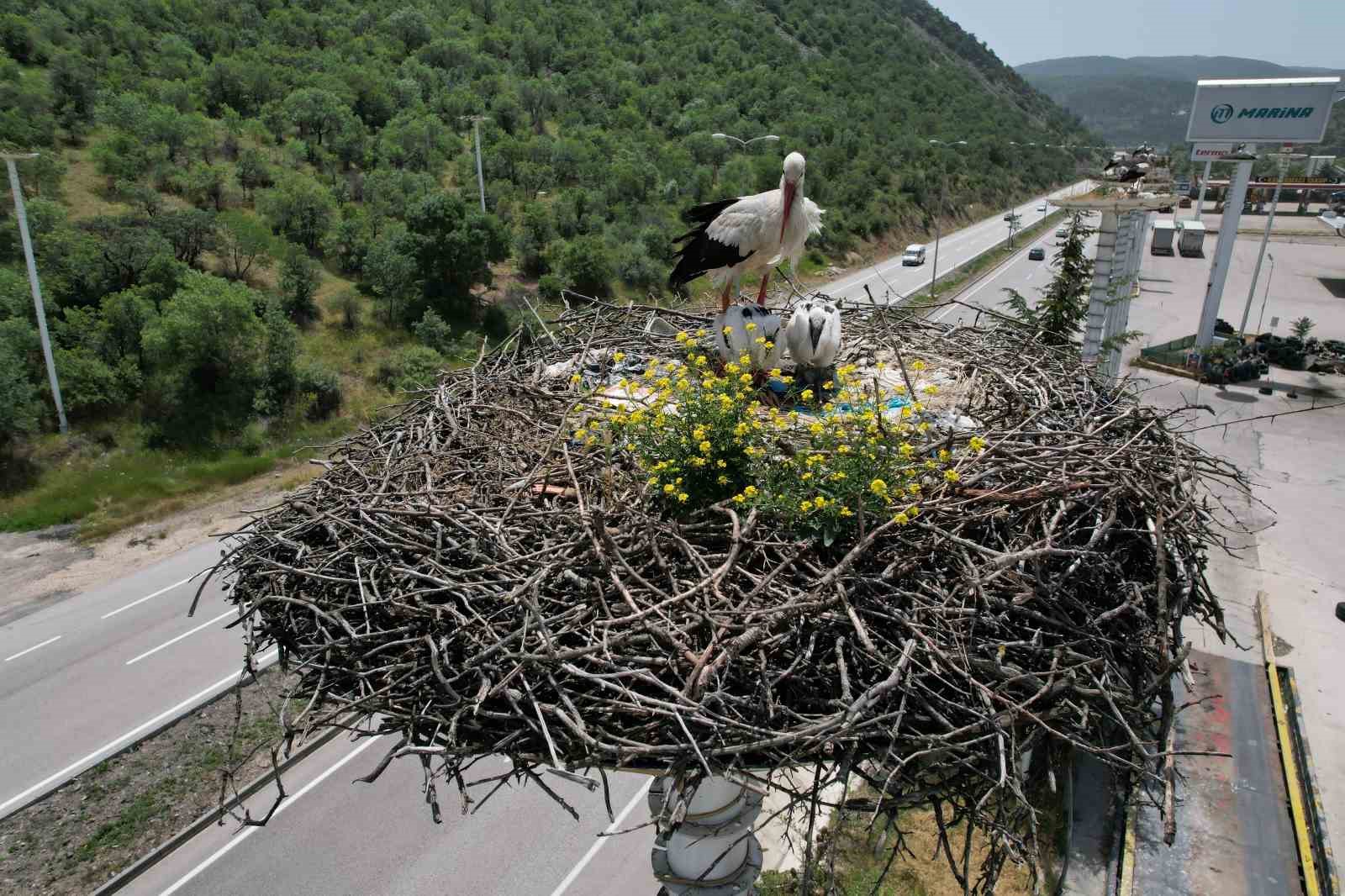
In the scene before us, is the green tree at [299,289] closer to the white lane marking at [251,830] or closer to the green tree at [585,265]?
the green tree at [585,265]

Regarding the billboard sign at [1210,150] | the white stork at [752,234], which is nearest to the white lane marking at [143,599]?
the white stork at [752,234]

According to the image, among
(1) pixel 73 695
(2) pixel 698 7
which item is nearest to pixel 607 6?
(2) pixel 698 7

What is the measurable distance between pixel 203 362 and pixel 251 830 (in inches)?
681

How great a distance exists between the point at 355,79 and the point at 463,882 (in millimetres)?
43995

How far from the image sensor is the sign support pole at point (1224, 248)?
29.5 m

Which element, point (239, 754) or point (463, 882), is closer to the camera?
point (463, 882)

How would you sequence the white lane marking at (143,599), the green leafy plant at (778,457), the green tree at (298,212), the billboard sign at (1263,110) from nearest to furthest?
the green leafy plant at (778,457) < the white lane marking at (143,599) < the billboard sign at (1263,110) < the green tree at (298,212)

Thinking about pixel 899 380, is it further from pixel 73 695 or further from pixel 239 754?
pixel 73 695

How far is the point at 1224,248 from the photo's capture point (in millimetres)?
30562

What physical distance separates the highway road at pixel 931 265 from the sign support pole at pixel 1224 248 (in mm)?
4825

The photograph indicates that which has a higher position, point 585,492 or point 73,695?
point 585,492

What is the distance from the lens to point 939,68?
111m

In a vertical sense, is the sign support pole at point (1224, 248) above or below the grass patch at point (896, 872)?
above

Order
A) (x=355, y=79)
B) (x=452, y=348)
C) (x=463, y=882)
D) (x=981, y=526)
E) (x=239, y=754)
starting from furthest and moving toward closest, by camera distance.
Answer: (x=355, y=79) < (x=452, y=348) < (x=239, y=754) < (x=463, y=882) < (x=981, y=526)
